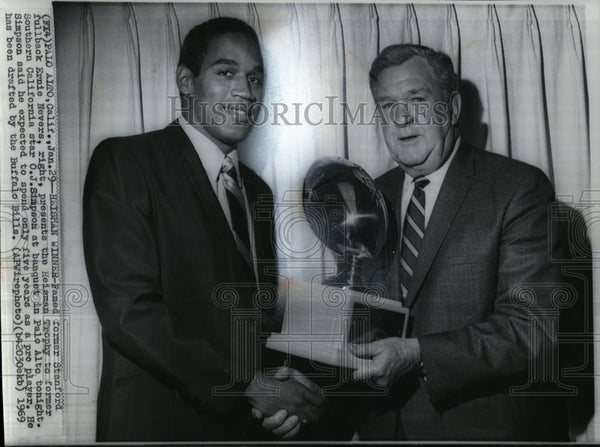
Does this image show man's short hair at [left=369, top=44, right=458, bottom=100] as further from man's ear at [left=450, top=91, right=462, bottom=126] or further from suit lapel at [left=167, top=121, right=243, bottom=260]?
suit lapel at [left=167, top=121, right=243, bottom=260]

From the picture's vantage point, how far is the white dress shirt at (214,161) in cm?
220

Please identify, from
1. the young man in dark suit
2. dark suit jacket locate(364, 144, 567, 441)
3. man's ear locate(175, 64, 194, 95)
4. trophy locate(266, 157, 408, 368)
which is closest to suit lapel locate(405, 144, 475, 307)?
dark suit jacket locate(364, 144, 567, 441)

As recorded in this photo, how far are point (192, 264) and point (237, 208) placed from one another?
0.22 meters

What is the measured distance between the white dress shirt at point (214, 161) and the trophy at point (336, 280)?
0.18 metres

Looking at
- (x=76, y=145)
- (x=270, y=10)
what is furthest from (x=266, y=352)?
(x=270, y=10)

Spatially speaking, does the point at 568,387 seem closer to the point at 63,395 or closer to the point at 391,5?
the point at 391,5

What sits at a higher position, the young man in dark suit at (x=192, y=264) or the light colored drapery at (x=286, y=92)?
the light colored drapery at (x=286, y=92)

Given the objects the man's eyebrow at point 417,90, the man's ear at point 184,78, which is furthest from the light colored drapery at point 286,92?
the man's eyebrow at point 417,90

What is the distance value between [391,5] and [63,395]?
1.59 m

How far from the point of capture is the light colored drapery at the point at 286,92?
2.21m

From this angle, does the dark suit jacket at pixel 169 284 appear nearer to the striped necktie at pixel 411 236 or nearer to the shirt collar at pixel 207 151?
the shirt collar at pixel 207 151

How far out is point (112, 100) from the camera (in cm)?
221

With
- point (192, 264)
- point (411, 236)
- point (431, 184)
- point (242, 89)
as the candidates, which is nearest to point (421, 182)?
point (431, 184)

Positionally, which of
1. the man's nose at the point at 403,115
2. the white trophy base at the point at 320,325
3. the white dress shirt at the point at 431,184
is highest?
the man's nose at the point at 403,115
